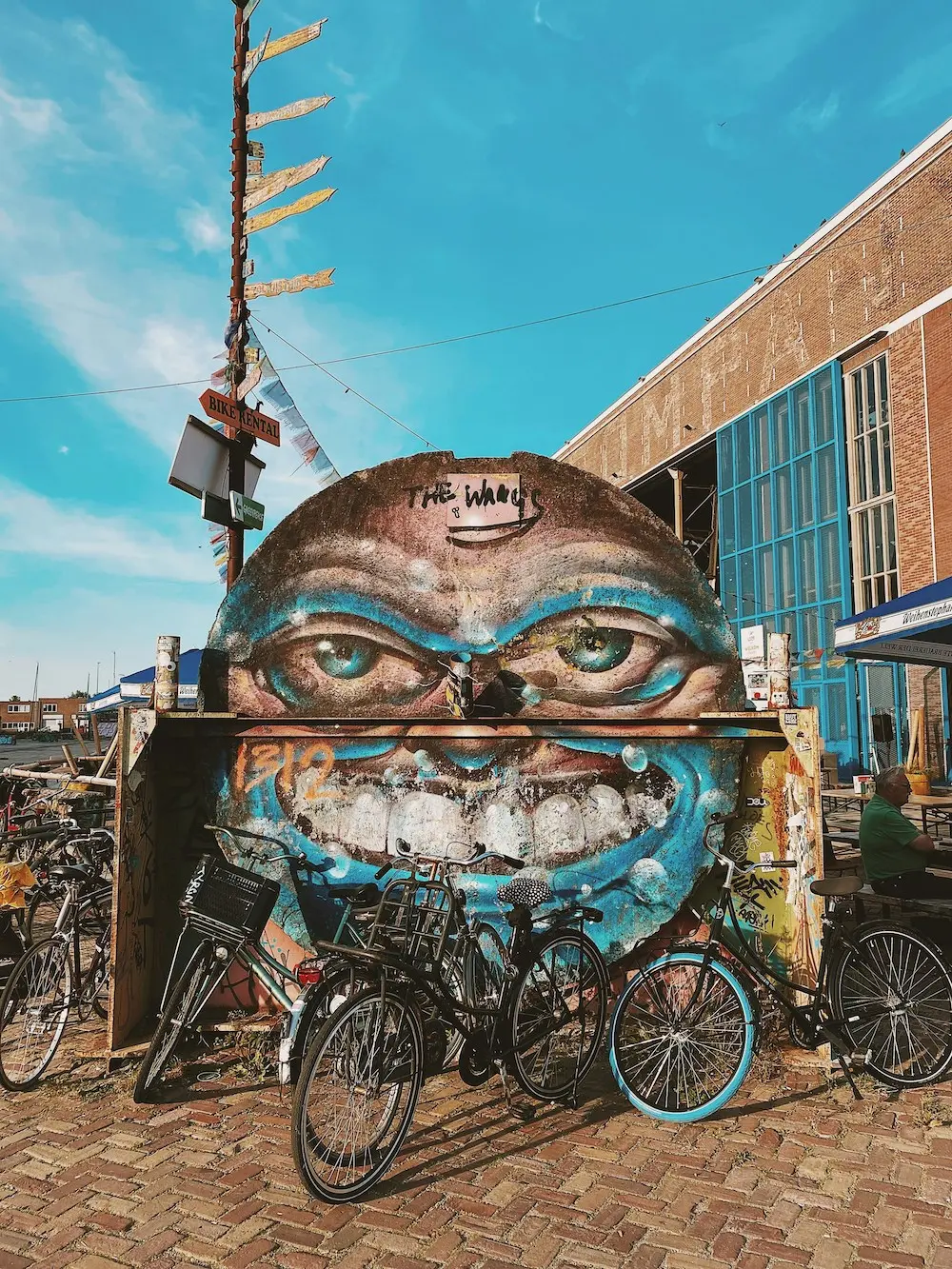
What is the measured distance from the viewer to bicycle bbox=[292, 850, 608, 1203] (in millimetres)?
3754

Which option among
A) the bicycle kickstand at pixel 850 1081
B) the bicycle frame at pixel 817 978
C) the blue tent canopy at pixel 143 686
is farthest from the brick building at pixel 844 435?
the bicycle kickstand at pixel 850 1081

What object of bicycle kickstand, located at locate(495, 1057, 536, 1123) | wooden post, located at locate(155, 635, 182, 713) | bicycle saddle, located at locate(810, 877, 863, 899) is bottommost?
bicycle kickstand, located at locate(495, 1057, 536, 1123)

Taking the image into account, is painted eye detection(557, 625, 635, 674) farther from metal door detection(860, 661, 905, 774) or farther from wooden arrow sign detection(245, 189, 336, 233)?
metal door detection(860, 661, 905, 774)

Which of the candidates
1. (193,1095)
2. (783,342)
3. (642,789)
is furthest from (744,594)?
(193,1095)

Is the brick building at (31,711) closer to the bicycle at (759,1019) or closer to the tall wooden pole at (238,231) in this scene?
the tall wooden pole at (238,231)

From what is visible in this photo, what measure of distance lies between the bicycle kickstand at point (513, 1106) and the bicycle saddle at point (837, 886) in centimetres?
185

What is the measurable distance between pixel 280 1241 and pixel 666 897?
299cm

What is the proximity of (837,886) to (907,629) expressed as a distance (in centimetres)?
482

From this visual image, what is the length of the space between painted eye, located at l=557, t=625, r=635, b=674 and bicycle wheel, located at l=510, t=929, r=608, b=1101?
1.71 m

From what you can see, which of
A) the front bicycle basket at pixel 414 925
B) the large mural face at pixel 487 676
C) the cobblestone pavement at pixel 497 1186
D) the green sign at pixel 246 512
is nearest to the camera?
the cobblestone pavement at pixel 497 1186

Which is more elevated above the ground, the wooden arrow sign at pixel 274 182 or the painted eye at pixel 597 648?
the wooden arrow sign at pixel 274 182

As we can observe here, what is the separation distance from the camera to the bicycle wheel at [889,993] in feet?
15.9

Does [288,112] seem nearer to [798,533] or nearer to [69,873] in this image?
[69,873]

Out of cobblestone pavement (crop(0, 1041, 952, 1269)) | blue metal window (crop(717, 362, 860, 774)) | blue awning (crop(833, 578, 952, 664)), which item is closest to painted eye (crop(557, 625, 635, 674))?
cobblestone pavement (crop(0, 1041, 952, 1269))
